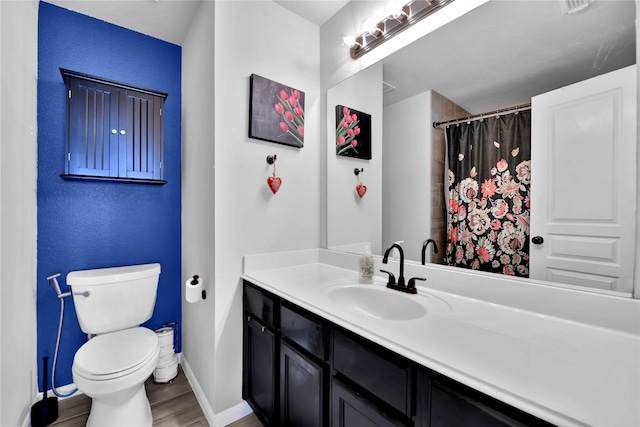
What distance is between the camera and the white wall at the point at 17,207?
47.5 inches

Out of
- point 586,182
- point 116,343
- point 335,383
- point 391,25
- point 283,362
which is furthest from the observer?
point 116,343

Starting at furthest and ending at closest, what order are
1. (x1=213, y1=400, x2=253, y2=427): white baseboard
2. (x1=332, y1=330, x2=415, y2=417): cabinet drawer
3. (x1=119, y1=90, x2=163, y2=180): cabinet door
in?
(x1=119, y1=90, x2=163, y2=180): cabinet door, (x1=213, y1=400, x2=253, y2=427): white baseboard, (x1=332, y1=330, x2=415, y2=417): cabinet drawer

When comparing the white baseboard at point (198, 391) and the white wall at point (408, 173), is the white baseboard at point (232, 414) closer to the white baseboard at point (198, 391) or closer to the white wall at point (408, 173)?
the white baseboard at point (198, 391)

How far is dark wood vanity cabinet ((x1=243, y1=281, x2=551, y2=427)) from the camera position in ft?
2.10

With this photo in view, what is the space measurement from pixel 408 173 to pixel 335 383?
1.03 metres

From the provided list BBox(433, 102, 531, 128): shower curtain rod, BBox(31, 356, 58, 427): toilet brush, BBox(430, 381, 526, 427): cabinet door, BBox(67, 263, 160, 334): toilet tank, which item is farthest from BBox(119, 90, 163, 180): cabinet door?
BBox(430, 381, 526, 427): cabinet door

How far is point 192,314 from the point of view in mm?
1970

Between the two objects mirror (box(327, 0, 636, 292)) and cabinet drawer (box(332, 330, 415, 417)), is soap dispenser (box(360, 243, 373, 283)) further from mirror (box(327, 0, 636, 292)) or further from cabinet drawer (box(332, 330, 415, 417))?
cabinet drawer (box(332, 330, 415, 417))

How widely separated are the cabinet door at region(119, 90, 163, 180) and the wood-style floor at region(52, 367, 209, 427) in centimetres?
148

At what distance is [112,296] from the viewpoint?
1.70 m

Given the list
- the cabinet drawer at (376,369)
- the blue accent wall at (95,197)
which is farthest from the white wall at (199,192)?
the cabinet drawer at (376,369)

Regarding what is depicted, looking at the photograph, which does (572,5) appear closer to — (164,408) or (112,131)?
(112,131)

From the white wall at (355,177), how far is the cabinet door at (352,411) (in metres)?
0.80

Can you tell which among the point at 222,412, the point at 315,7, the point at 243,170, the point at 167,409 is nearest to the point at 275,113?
the point at 243,170
